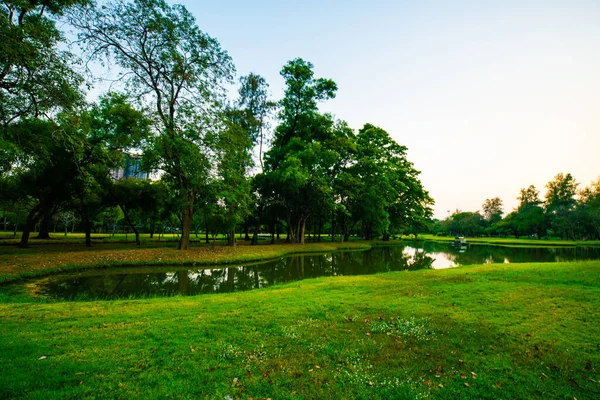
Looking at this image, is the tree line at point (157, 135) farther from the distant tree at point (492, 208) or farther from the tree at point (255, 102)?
the distant tree at point (492, 208)

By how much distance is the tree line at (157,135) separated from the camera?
12680 mm

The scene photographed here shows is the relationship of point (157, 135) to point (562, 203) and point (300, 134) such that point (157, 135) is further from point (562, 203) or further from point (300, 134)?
point (562, 203)

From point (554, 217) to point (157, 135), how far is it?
3918 inches

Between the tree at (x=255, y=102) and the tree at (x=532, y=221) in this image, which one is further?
the tree at (x=532, y=221)

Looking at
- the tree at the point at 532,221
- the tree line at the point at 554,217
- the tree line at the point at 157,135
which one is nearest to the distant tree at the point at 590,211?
the tree line at the point at 554,217

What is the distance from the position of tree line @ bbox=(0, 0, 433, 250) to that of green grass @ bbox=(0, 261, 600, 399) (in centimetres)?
955

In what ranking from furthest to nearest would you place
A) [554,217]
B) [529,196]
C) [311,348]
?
[529,196], [554,217], [311,348]

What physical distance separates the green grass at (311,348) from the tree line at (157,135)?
9547mm

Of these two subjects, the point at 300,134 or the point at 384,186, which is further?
the point at 384,186

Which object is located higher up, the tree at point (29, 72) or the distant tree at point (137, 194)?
the tree at point (29, 72)

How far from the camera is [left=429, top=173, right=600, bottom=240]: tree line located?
70.6 meters

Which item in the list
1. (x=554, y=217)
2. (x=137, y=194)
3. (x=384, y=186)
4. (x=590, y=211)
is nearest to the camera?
(x=137, y=194)

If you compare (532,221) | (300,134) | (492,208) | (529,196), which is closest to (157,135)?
(300,134)

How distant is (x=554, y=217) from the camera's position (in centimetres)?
7838
